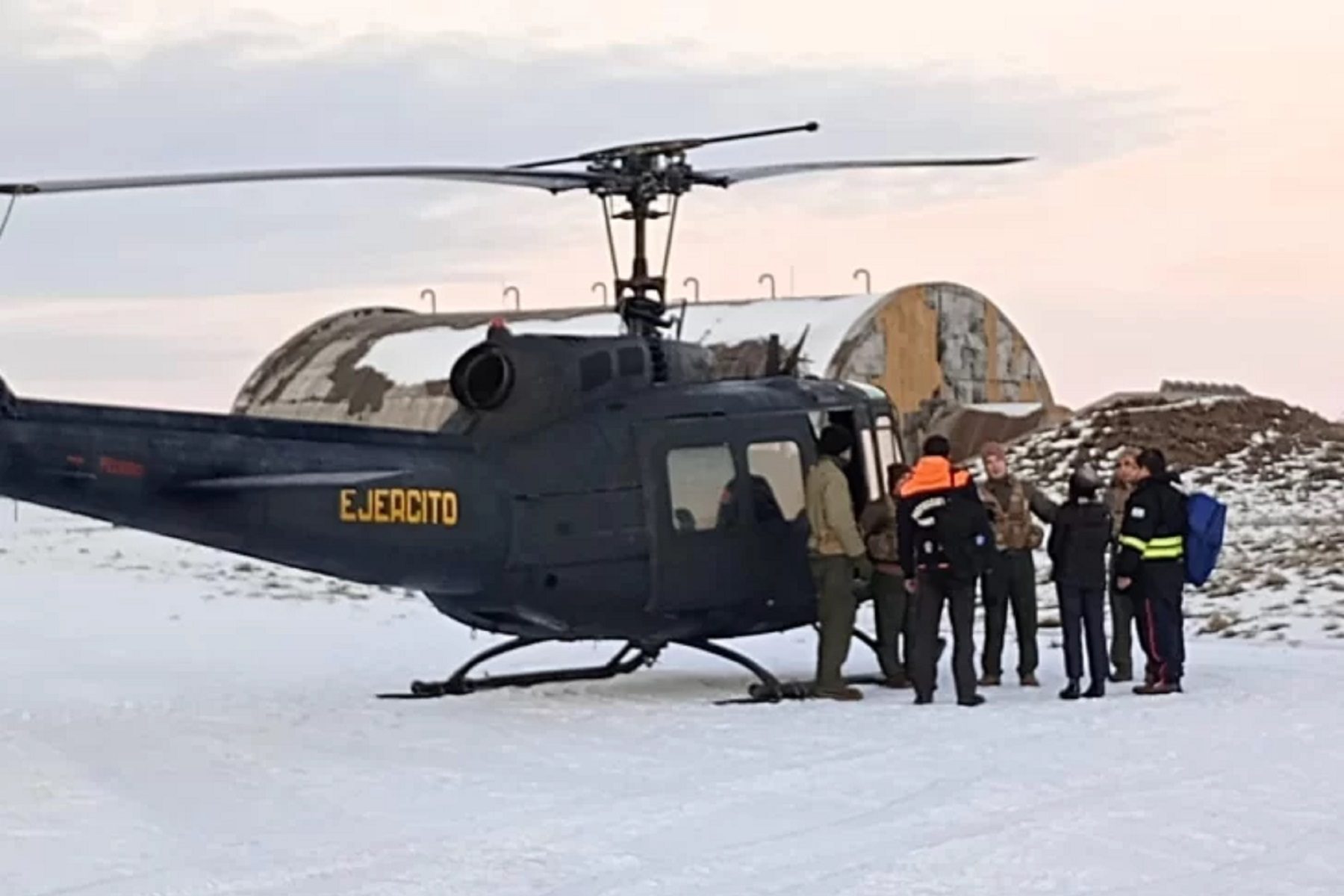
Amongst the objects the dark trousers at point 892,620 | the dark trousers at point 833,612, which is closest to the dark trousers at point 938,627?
→ the dark trousers at point 892,620

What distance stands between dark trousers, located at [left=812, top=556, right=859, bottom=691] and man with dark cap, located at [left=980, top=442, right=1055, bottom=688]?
37.5 inches

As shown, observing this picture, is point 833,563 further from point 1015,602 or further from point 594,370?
point 594,370

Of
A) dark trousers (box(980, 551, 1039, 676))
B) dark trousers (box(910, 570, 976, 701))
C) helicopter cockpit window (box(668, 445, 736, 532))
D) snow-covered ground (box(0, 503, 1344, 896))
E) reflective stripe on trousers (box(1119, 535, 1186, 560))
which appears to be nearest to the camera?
snow-covered ground (box(0, 503, 1344, 896))

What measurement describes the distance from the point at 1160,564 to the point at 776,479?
237 centimetres

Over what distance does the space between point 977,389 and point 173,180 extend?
22.3 metres

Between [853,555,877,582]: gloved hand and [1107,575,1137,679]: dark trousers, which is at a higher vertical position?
[853,555,877,582]: gloved hand

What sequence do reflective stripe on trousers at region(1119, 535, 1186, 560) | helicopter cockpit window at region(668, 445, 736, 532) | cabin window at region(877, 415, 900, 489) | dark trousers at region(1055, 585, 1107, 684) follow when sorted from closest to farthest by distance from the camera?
dark trousers at region(1055, 585, 1107, 684), reflective stripe on trousers at region(1119, 535, 1186, 560), helicopter cockpit window at region(668, 445, 736, 532), cabin window at region(877, 415, 900, 489)

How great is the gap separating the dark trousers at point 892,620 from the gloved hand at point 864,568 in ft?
0.15

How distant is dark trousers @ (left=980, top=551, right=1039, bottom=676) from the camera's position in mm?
12711

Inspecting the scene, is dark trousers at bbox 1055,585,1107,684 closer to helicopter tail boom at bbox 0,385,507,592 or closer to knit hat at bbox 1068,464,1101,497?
knit hat at bbox 1068,464,1101,497

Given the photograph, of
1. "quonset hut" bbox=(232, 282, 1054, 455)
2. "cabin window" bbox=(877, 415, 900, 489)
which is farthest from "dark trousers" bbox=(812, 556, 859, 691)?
"quonset hut" bbox=(232, 282, 1054, 455)

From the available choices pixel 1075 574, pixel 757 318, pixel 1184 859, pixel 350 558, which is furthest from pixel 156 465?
pixel 757 318

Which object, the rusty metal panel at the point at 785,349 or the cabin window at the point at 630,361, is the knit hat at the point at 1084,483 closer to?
the cabin window at the point at 630,361

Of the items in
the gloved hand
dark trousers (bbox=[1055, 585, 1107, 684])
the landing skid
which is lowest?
the landing skid
